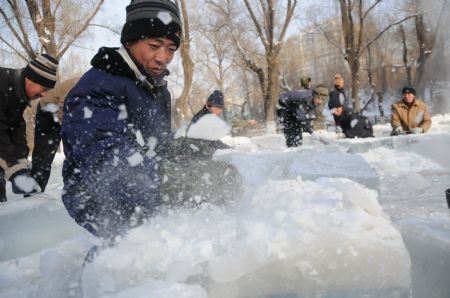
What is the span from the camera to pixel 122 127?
62.9 inches

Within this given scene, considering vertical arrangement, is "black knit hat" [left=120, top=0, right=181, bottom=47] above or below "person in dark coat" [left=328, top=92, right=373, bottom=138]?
above

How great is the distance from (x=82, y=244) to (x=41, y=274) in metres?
0.23

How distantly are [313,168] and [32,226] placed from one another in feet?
7.19

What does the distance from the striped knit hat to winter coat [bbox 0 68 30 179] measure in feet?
0.31

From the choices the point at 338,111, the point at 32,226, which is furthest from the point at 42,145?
the point at 338,111

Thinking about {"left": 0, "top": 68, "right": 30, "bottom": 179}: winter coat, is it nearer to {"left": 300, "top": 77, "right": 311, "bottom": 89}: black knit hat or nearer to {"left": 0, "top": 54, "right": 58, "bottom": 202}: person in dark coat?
{"left": 0, "top": 54, "right": 58, "bottom": 202}: person in dark coat

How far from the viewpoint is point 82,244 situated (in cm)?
204

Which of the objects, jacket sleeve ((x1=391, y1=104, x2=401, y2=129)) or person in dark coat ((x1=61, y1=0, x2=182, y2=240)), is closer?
person in dark coat ((x1=61, y1=0, x2=182, y2=240))

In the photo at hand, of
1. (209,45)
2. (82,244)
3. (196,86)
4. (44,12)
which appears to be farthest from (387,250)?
(196,86)

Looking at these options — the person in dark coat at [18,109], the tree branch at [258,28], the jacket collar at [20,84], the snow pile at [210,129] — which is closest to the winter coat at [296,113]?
the person in dark coat at [18,109]

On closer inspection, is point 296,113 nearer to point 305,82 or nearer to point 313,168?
point 305,82

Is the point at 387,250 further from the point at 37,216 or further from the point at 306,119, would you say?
the point at 306,119

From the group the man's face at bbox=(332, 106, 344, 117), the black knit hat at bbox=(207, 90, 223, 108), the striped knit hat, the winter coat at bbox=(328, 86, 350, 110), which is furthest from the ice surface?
the winter coat at bbox=(328, 86, 350, 110)

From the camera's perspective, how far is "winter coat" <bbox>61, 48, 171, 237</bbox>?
146cm
